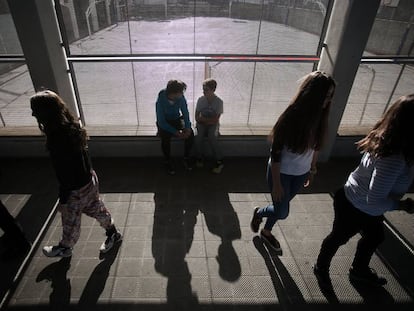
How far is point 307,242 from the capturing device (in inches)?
142

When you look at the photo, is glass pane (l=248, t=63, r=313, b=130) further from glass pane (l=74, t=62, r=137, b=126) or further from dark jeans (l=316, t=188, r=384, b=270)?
dark jeans (l=316, t=188, r=384, b=270)

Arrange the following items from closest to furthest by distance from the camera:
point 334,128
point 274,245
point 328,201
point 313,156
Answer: point 313,156, point 274,245, point 328,201, point 334,128

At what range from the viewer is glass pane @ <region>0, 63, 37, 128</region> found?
178 inches

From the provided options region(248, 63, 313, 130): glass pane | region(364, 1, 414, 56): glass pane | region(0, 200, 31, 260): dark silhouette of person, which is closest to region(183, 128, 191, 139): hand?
region(248, 63, 313, 130): glass pane

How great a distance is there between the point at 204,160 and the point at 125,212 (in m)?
1.84

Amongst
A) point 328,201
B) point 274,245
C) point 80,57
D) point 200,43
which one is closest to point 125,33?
point 80,57

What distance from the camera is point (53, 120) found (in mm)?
2402

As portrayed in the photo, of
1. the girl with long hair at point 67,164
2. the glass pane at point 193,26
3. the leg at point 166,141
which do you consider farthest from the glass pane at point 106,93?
the girl with long hair at point 67,164

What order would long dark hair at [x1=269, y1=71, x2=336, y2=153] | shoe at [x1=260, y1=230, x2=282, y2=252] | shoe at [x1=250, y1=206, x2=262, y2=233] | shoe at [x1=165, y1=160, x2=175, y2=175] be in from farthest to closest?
shoe at [x1=165, y1=160, x2=175, y2=175] → shoe at [x1=250, y1=206, x2=262, y2=233] → shoe at [x1=260, y1=230, x2=282, y2=252] → long dark hair at [x1=269, y1=71, x2=336, y2=153]

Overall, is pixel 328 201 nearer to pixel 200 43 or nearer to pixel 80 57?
pixel 200 43

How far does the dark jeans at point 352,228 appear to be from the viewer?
2480 millimetres

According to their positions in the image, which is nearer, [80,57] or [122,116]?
[80,57]

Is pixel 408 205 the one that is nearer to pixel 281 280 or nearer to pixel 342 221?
pixel 342 221

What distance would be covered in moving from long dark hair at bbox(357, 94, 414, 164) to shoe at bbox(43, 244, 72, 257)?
3.27 m
